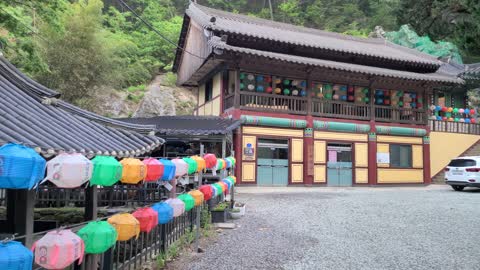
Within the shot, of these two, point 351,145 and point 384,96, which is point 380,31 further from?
point 351,145

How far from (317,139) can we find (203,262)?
13222 millimetres

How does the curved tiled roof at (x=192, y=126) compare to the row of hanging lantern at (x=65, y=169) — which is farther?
the curved tiled roof at (x=192, y=126)

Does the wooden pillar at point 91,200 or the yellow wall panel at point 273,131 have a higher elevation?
the yellow wall panel at point 273,131

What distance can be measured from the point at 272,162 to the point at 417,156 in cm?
912

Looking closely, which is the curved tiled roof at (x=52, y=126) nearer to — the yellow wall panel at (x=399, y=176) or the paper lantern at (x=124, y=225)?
the paper lantern at (x=124, y=225)

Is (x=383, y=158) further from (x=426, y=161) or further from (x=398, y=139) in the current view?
(x=426, y=161)

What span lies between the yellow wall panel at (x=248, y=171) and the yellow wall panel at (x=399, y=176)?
736 cm

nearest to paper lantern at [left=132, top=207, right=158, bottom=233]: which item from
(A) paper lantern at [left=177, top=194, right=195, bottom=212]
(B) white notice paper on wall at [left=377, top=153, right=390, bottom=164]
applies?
(A) paper lantern at [left=177, top=194, right=195, bottom=212]

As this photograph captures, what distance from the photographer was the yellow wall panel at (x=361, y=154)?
19359 millimetres

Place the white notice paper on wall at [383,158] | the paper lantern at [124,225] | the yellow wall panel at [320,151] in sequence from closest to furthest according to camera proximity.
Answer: the paper lantern at [124,225] → the yellow wall panel at [320,151] → the white notice paper on wall at [383,158]

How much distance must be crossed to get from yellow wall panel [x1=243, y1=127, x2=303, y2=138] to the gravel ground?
490 cm

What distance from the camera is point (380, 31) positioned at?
38.0m

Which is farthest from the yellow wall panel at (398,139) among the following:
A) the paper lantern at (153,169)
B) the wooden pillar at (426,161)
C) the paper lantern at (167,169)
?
the paper lantern at (153,169)

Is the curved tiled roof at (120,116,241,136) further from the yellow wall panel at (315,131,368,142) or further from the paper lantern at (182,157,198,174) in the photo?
the paper lantern at (182,157,198,174)
